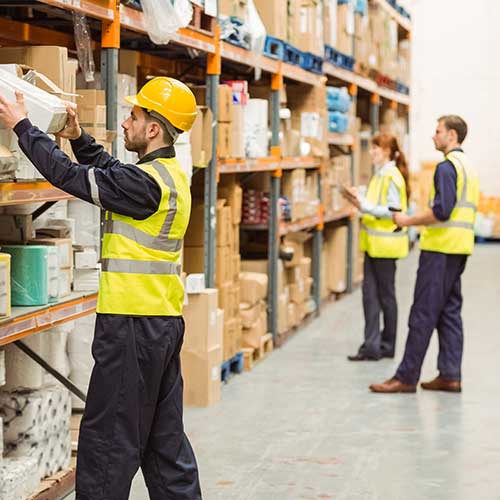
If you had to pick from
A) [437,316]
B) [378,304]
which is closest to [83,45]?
[437,316]

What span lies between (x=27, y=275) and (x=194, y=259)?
319 centimetres

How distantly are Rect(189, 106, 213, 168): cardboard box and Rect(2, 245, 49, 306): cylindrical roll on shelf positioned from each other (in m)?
2.41

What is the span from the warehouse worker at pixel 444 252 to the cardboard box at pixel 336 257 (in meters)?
5.00

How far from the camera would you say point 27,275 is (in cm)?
510

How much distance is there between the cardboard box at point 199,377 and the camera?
754 cm

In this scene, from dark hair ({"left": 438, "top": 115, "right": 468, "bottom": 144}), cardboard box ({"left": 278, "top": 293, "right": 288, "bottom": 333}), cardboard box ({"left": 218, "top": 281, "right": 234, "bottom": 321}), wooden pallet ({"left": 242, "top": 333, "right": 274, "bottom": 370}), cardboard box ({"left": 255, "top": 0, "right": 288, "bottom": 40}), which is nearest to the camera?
dark hair ({"left": 438, "top": 115, "right": 468, "bottom": 144})

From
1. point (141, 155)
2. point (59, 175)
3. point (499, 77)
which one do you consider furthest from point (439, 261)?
point (499, 77)

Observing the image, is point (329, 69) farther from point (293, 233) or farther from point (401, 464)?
point (401, 464)

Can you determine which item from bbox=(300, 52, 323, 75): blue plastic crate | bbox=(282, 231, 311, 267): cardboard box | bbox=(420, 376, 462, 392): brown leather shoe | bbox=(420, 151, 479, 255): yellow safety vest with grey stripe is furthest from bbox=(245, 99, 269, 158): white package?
bbox=(420, 376, 462, 392): brown leather shoe

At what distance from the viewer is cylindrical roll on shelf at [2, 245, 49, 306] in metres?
5.08

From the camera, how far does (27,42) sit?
20.6 feet

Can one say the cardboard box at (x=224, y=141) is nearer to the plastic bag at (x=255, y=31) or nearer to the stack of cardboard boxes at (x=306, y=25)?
the plastic bag at (x=255, y=31)

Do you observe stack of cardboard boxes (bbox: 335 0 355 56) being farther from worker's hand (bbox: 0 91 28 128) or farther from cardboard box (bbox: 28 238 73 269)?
worker's hand (bbox: 0 91 28 128)

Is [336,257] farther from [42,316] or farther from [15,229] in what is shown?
[42,316]
